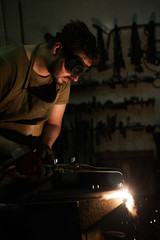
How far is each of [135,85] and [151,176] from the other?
1.72m

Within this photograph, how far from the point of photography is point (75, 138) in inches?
144

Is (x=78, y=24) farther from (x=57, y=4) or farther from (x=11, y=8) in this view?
(x=11, y=8)

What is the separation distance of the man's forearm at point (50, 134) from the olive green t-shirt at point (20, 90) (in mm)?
223

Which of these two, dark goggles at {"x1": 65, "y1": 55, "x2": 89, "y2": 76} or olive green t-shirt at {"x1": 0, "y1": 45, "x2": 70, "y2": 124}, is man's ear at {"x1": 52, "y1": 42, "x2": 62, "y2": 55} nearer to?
dark goggles at {"x1": 65, "y1": 55, "x2": 89, "y2": 76}

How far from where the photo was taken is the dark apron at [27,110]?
5.05 ft

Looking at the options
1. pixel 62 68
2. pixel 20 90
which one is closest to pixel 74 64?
pixel 62 68

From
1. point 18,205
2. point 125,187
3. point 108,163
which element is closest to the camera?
point 18,205

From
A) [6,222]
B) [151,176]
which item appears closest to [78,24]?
[6,222]

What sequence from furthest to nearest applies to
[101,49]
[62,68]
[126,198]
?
[101,49] → [62,68] → [126,198]

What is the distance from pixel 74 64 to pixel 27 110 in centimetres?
56

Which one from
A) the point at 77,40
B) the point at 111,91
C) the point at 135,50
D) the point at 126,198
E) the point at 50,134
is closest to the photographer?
the point at 126,198

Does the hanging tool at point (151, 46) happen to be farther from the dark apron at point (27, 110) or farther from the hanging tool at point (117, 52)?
the dark apron at point (27, 110)

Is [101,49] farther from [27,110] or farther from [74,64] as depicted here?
[27,110]

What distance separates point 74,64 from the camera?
147 cm
